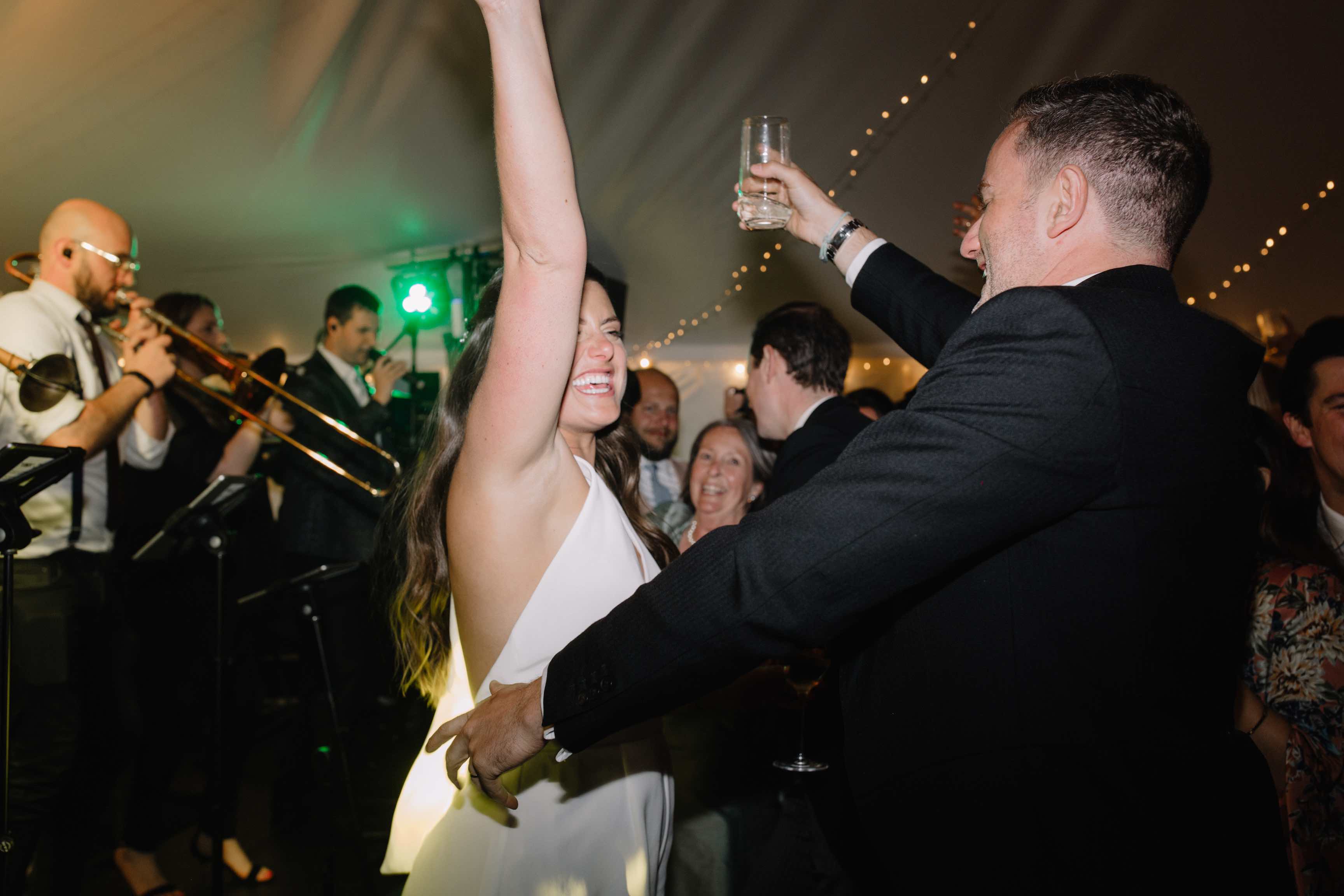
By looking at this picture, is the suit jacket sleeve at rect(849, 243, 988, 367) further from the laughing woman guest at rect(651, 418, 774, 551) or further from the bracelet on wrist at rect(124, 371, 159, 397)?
the bracelet on wrist at rect(124, 371, 159, 397)

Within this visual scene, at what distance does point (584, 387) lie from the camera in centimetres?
149

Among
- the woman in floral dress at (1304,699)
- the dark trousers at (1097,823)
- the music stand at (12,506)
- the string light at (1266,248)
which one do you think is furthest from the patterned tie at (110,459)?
the string light at (1266,248)

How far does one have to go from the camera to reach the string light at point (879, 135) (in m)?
4.86

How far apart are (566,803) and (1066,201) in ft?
4.08

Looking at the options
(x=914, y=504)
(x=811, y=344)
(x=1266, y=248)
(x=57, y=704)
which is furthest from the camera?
(x=1266, y=248)

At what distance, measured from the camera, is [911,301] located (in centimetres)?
190

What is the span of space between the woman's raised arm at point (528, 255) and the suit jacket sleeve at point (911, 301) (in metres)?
1.01

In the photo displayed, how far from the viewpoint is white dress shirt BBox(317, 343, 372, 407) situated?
13.9ft

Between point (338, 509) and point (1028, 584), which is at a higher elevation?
point (338, 509)

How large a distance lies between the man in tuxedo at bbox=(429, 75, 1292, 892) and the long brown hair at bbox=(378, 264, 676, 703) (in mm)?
627

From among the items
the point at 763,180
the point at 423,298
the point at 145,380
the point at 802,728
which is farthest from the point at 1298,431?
the point at 423,298

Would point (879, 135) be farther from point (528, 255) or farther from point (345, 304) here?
point (528, 255)

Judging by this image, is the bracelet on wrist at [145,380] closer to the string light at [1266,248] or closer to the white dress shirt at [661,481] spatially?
the white dress shirt at [661,481]

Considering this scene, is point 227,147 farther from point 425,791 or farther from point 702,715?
point 425,791
